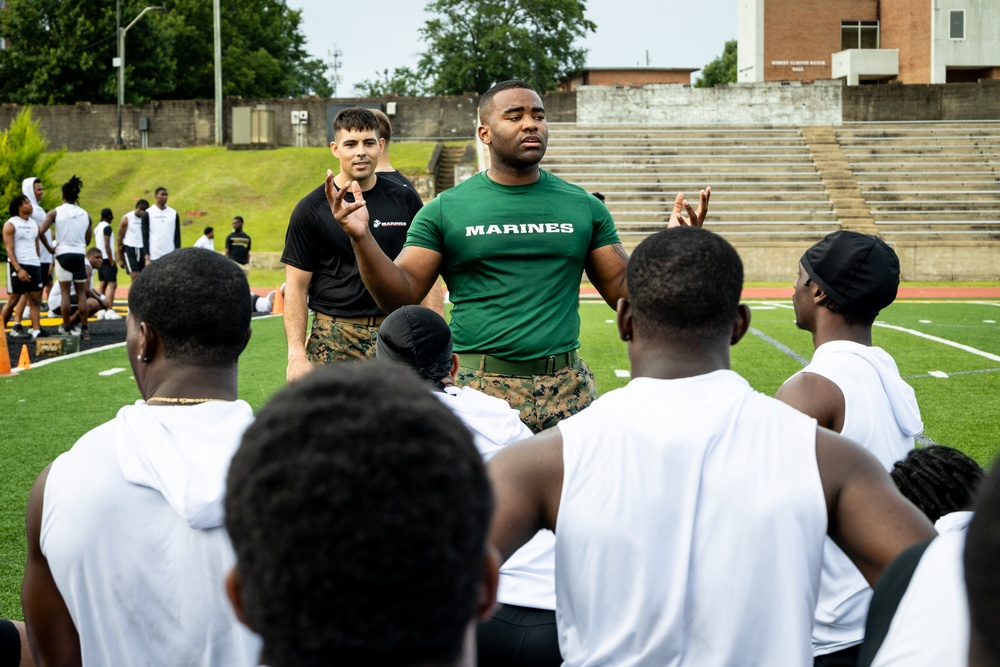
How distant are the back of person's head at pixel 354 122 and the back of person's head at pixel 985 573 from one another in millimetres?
4809

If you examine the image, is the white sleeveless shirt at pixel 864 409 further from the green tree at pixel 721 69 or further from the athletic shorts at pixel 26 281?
the green tree at pixel 721 69

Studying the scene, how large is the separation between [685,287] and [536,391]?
7.41ft

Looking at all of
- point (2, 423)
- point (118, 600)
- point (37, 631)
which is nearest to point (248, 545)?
point (118, 600)

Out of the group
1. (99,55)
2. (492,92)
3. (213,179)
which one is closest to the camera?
(492,92)

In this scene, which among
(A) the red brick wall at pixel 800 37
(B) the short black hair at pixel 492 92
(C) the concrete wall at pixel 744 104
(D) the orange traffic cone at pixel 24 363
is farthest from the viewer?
(A) the red brick wall at pixel 800 37

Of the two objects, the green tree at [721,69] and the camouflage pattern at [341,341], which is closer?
the camouflage pattern at [341,341]

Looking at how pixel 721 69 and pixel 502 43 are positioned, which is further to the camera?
pixel 721 69

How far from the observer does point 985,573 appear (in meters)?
1.20

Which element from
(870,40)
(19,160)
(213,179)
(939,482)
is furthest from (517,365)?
(870,40)

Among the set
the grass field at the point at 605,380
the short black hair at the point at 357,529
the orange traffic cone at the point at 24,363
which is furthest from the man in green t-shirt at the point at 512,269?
the orange traffic cone at the point at 24,363

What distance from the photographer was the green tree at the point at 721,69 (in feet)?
334

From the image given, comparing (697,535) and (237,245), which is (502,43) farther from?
(697,535)

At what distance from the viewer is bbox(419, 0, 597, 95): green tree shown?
78250 mm

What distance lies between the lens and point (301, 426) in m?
1.20
